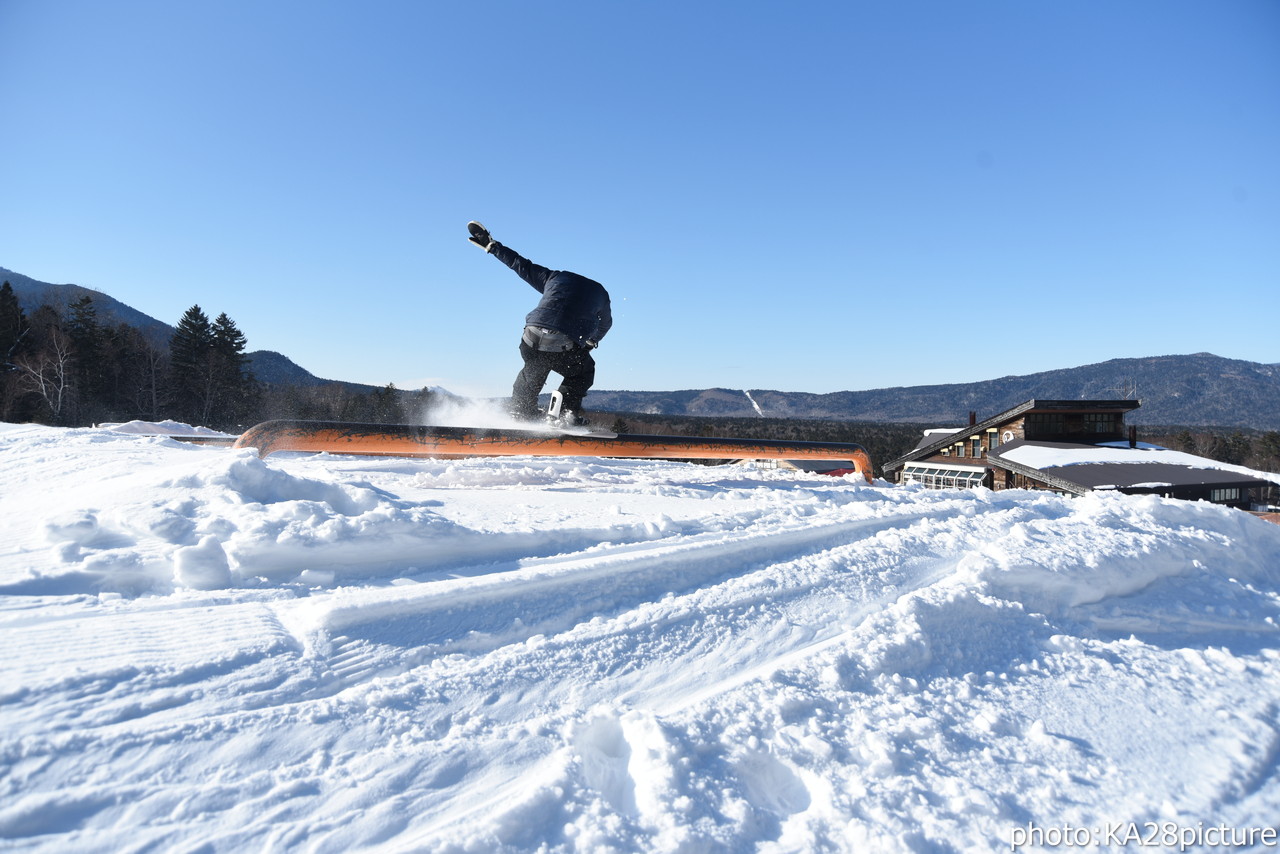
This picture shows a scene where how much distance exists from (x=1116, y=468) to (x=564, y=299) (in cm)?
2393

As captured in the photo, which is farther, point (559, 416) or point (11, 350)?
point (11, 350)

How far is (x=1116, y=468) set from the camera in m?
22.0

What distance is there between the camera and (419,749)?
64.2 inches

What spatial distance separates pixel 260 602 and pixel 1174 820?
293 centimetres

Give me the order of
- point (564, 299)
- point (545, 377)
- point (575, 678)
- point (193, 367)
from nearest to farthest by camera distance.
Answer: point (575, 678) < point (564, 299) < point (545, 377) < point (193, 367)

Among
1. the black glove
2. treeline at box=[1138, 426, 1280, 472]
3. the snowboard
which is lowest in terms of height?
treeline at box=[1138, 426, 1280, 472]

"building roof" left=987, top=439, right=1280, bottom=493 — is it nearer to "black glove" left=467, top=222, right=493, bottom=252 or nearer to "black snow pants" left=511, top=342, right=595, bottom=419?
"black snow pants" left=511, top=342, right=595, bottom=419

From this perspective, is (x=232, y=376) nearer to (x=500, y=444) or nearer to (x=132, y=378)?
(x=132, y=378)

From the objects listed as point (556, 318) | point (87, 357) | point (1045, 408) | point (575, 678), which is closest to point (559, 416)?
point (556, 318)

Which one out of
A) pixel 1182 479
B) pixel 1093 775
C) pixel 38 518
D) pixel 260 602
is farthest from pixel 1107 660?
pixel 1182 479

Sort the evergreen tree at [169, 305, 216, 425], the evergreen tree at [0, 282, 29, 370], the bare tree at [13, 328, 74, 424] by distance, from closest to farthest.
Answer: the bare tree at [13, 328, 74, 424], the evergreen tree at [0, 282, 29, 370], the evergreen tree at [169, 305, 216, 425]

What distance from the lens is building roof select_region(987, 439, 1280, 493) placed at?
21.0 m

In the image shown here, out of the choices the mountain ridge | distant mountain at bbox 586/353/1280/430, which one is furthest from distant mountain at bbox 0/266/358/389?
distant mountain at bbox 586/353/1280/430

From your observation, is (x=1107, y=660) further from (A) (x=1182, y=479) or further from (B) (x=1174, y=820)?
(A) (x=1182, y=479)
